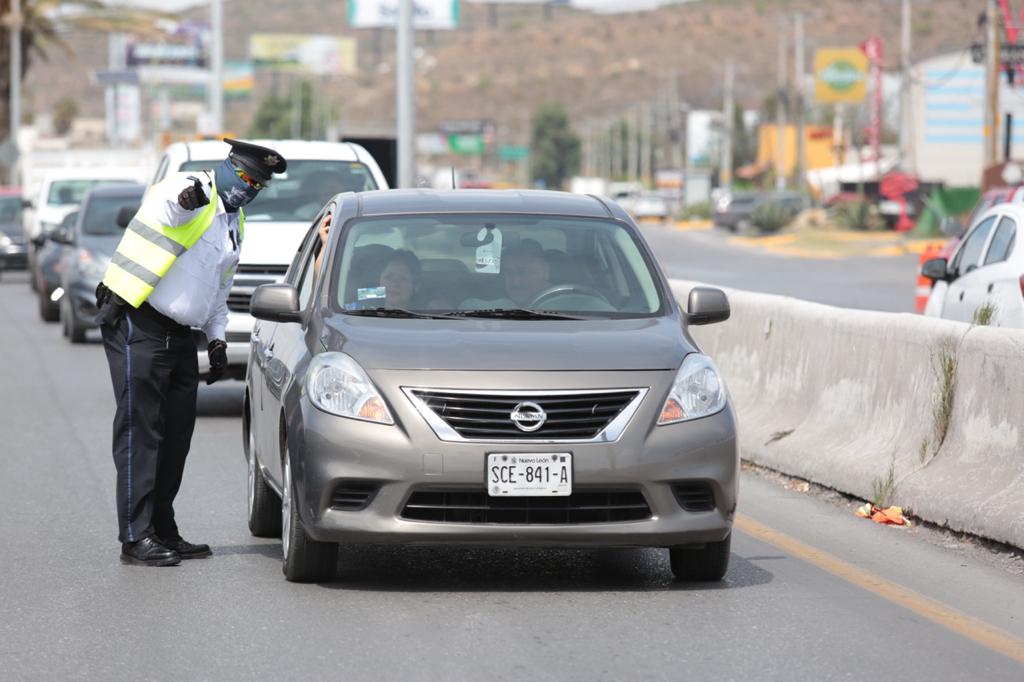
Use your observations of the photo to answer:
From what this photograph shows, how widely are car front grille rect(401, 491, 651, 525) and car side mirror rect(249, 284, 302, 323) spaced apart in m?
1.21

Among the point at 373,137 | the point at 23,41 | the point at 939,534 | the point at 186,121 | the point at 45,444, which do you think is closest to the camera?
the point at 939,534

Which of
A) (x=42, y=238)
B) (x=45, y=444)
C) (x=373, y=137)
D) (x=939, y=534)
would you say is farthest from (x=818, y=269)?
(x=939, y=534)

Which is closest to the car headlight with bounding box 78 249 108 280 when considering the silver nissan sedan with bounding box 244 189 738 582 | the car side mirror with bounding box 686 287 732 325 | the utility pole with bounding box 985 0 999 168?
the silver nissan sedan with bounding box 244 189 738 582

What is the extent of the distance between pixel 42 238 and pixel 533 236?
18.6m

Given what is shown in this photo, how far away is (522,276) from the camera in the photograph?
334 inches

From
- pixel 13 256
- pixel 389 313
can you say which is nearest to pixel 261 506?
pixel 389 313

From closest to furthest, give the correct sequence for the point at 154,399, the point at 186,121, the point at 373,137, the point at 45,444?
1. the point at 154,399
2. the point at 45,444
3. the point at 373,137
4. the point at 186,121

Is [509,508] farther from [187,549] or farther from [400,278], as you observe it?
[187,549]

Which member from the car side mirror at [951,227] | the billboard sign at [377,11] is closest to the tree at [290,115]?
the billboard sign at [377,11]

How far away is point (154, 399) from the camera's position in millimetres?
8375

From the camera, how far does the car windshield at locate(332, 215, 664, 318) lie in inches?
328

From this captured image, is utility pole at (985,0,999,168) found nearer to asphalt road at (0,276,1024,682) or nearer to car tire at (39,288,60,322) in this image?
car tire at (39,288,60,322)

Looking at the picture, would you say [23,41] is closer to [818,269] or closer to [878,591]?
[818,269]

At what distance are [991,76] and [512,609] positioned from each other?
4135 cm
